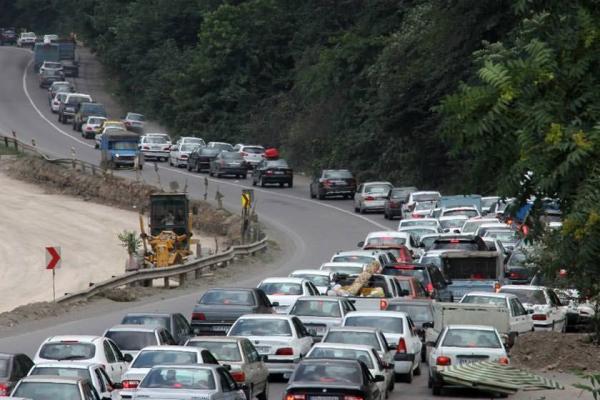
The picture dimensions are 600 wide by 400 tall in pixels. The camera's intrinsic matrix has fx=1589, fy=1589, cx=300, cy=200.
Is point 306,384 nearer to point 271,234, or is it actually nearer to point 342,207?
point 271,234

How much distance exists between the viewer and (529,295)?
38.0 m

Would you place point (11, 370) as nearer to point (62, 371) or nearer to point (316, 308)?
point (62, 371)

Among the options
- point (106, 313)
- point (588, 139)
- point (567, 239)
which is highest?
point (588, 139)

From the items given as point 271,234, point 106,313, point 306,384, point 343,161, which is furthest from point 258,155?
point 306,384

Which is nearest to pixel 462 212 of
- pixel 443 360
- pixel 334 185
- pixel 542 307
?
pixel 334 185

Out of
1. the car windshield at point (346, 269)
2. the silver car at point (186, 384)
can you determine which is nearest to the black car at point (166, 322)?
the silver car at point (186, 384)

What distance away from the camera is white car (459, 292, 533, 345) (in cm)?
3488

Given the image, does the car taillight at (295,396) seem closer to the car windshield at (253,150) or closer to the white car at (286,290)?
the white car at (286,290)

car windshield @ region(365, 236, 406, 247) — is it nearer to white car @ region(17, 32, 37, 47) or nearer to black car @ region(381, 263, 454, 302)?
black car @ region(381, 263, 454, 302)

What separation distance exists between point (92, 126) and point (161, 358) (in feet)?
235

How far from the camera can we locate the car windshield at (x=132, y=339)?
1083 inches

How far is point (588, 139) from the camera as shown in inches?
720

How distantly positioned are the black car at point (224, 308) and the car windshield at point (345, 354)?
7.46 m

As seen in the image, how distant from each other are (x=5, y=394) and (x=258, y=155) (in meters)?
63.7
